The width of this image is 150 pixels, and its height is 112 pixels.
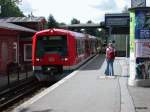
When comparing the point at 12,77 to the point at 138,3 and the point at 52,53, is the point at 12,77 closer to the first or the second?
the point at 52,53

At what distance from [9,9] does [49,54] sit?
66.5 metres

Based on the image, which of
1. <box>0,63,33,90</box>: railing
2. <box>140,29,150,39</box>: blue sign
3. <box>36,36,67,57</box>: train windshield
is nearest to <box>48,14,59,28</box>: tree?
<box>0,63,33,90</box>: railing

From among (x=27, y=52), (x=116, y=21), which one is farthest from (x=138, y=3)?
(x=116, y=21)

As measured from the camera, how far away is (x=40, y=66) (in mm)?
26000

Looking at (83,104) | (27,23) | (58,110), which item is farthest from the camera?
(27,23)

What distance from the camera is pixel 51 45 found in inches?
1029

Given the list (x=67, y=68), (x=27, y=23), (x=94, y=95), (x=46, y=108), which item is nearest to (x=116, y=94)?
(x=94, y=95)

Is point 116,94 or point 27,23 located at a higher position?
point 27,23

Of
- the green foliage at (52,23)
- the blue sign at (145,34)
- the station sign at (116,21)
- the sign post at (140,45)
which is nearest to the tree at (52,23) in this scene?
the green foliage at (52,23)

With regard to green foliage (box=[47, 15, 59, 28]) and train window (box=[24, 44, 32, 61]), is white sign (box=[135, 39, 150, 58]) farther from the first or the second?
green foliage (box=[47, 15, 59, 28])

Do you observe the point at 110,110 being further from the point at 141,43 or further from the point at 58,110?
the point at 141,43

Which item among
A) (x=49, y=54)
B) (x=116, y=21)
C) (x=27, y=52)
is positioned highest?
(x=116, y=21)

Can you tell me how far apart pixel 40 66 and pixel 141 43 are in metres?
9.83

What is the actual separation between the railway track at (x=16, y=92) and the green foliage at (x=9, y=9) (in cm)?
5154
